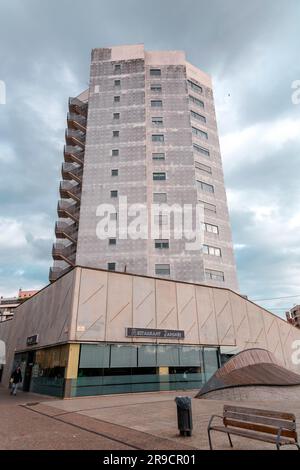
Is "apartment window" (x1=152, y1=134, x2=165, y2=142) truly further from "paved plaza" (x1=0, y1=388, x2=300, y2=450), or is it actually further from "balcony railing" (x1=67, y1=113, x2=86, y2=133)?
"paved plaza" (x1=0, y1=388, x2=300, y2=450)

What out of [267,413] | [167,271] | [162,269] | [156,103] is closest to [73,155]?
[156,103]

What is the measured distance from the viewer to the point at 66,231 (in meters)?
43.7

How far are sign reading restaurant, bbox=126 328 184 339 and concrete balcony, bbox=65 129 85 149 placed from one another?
3538 centimetres

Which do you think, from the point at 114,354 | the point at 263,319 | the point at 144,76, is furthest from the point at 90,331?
the point at 144,76

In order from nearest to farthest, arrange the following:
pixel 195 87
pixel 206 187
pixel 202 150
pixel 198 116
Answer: pixel 206 187 → pixel 202 150 → pixel 198 116 → pixel 195 87

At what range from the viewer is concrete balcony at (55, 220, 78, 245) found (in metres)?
42.6

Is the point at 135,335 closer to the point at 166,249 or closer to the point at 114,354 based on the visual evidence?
the point at 114,354

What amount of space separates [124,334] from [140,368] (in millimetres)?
2474

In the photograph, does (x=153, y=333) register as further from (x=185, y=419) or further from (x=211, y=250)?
(x=211, y=250)

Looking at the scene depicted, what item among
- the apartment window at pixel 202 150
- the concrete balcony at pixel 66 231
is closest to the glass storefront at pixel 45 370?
the concrete balcony at pixel 66 231

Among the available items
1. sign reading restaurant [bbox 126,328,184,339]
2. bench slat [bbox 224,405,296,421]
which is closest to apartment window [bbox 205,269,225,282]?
sign reading restaurant [bbox 126,328,184,339]

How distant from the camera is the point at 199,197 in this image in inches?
1709

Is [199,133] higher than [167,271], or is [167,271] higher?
[199,133]

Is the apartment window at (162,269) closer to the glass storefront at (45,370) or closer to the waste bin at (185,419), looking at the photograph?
the glass storefront at (45,370)
